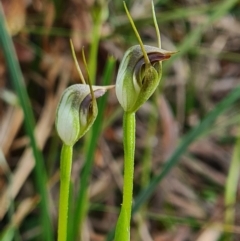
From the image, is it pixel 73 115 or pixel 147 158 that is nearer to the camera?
pixel 73 115

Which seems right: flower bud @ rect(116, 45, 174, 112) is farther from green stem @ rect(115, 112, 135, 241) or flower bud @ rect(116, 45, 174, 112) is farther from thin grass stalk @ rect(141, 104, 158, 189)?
thin grass stalk @ rect(141, 104, 158, 189)

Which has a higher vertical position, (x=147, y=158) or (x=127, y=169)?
(x=147, y=158)

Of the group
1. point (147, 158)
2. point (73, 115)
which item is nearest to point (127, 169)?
point (73, 115)

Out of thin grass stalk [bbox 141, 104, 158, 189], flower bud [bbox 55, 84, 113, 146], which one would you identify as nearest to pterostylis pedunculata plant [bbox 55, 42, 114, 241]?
flower bud [bbox 55, 84, 113, 146]

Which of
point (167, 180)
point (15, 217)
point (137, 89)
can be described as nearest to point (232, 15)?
point (167, 180)

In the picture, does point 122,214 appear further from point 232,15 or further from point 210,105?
point 232,15

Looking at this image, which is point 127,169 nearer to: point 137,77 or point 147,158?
point 137,77
